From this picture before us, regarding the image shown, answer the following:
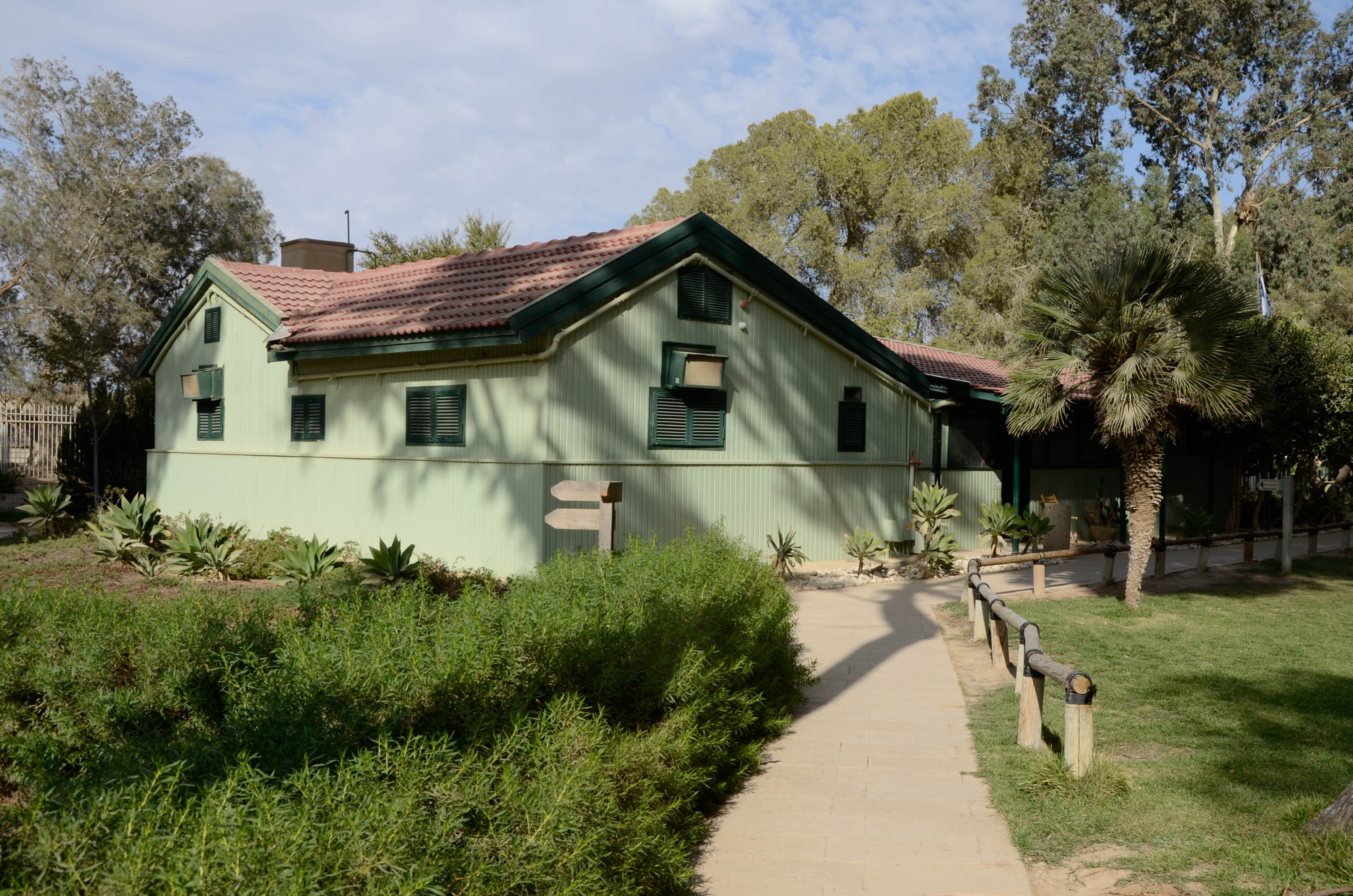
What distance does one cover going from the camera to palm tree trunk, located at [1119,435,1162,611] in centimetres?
1277

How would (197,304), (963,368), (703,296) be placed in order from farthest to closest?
(963,368)
(197,304)
(703,296)

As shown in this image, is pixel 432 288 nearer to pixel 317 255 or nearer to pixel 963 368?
pixel 317 255

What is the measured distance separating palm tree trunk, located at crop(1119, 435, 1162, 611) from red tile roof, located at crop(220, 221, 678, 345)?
6813mm

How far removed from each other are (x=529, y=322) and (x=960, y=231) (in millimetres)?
31684

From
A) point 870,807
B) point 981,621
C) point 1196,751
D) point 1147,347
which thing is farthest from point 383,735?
point 1147,347

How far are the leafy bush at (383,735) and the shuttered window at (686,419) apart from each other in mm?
7527

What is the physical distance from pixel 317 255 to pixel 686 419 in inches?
431

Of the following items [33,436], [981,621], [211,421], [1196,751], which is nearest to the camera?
[1196,751]

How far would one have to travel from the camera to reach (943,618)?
12.6 metres

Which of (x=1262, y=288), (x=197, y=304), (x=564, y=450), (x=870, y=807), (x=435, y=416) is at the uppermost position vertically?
(x=1262, y=288)

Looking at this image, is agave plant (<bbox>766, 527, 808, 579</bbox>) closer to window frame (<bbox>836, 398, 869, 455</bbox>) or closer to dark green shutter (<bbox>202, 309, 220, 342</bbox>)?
window frame (<bbox>836, 398, 869, 455</bbox>)

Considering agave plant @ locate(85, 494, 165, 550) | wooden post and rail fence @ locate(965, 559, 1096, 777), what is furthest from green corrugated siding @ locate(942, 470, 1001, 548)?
agave plant @ locate(85, 494, 165, 550)

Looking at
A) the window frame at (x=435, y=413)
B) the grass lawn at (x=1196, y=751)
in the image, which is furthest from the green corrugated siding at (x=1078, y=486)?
the window frame at (x=435, y=413)

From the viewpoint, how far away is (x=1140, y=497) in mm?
13062
